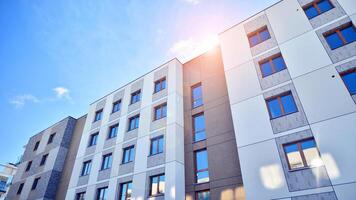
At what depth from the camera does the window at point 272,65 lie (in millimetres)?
13023

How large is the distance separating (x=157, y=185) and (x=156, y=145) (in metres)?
2.78

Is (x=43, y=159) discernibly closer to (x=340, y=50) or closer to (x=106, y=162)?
(x=106, y=162)

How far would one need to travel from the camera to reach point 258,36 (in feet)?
49.1

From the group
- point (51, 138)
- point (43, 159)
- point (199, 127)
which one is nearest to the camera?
point (199, 127)

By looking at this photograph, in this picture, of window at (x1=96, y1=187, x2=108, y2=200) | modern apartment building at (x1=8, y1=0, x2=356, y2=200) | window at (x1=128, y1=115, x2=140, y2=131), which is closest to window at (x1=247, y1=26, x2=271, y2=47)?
modern apartment building at (x1=8, y1=0, x2=356, y2=200)

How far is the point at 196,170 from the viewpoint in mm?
14141

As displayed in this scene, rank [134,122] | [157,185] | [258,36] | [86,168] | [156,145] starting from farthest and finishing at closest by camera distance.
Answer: [86,168] → [134,122] → [156,145] → [258,36] → [157,185]

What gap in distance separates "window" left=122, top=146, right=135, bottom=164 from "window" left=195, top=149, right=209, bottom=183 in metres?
4.99

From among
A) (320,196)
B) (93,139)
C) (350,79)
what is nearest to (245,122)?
(320,196)

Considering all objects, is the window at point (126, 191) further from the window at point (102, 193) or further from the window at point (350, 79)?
the window at point (350, 79)

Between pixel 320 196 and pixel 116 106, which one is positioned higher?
pixel 116 106

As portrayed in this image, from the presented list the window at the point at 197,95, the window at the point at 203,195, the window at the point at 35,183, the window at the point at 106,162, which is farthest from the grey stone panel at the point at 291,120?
the window at the point at 35,183

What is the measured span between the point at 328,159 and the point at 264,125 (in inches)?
127

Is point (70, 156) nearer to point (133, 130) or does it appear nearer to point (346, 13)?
point (133, 130)
